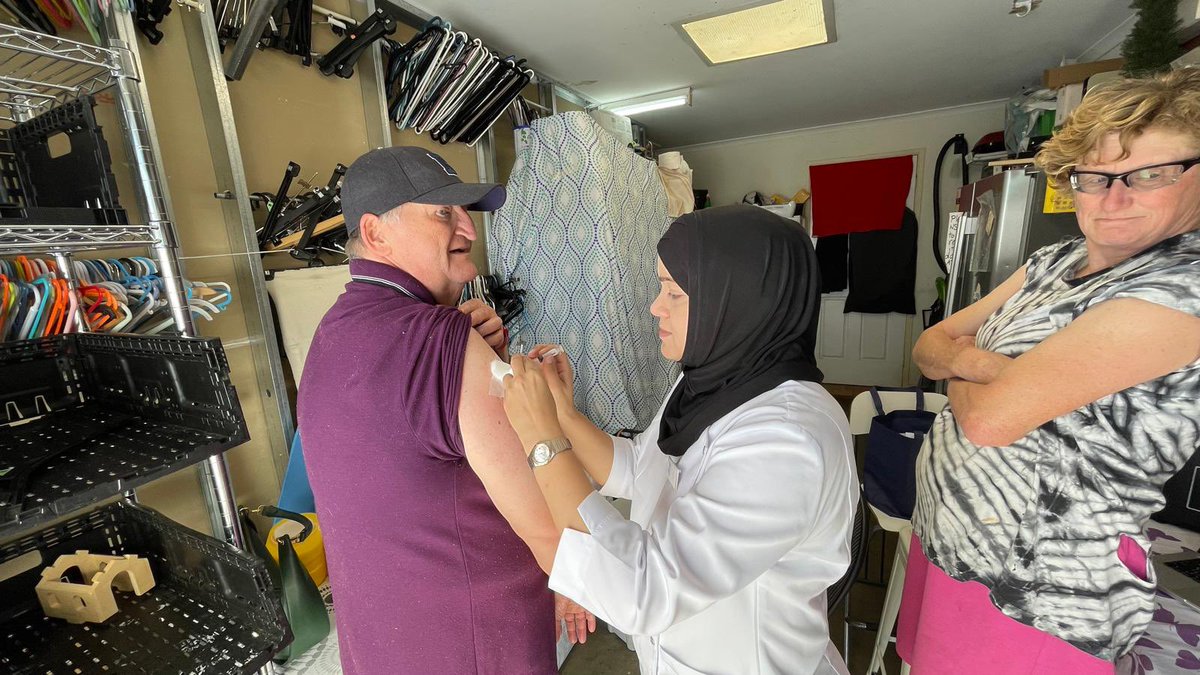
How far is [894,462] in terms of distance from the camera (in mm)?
1684

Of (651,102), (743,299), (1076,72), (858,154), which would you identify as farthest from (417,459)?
(858,154)

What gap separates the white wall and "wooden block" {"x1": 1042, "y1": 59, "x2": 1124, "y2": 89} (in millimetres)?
2109

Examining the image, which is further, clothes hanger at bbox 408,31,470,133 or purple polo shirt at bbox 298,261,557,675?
clothes hanger at bbox 408,31,470,133

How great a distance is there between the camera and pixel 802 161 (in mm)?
5188

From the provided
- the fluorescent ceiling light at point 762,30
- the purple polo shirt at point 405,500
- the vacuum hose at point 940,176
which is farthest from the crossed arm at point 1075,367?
the vacuum hose at point 940,176

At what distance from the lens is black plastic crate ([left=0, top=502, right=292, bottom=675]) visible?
0.83 meters

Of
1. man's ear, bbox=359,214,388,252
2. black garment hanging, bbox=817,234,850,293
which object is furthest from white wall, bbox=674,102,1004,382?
man's ear, bbox=359,214,388,252

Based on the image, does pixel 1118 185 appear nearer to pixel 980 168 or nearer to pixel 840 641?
pixel 840 641

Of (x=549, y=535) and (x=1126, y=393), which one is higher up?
(x=1126, y=393)

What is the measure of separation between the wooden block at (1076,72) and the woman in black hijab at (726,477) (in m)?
2.76

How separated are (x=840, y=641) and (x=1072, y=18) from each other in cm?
321

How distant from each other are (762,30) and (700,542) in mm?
2560

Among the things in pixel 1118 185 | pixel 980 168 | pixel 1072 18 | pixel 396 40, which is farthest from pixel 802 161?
pixel 1118 185

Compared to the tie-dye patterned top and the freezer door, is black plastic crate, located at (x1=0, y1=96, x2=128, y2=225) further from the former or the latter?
the freezer door
